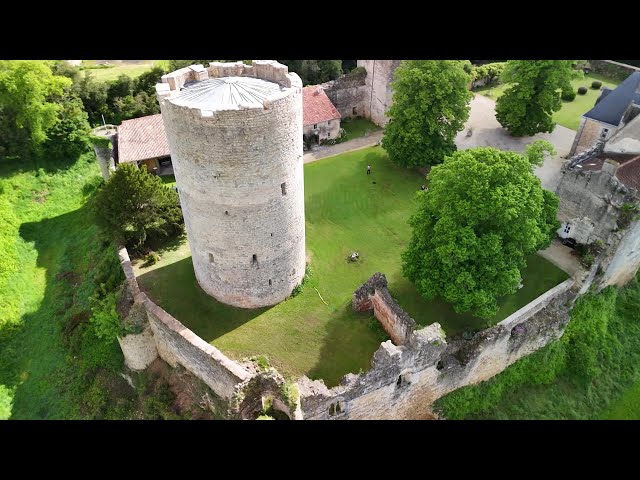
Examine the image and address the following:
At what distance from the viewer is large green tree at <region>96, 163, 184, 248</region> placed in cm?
2552

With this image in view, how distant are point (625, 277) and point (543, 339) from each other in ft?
25.7

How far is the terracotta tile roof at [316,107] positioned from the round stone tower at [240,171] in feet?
52.1

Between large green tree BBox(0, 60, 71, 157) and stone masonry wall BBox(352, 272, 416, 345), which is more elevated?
large green tree BBox(0, 60, 71, 157)

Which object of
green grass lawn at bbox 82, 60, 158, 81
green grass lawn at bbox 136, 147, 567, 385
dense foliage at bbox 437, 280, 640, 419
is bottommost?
dense foliage at bbox 437, 280, 640, 419

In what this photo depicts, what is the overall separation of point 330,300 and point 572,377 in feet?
40.8

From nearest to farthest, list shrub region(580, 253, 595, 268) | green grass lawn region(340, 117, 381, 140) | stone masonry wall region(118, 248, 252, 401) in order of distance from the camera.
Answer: stone masonry wall region(118, 248, 252, 401), shrub region(580, 253, 595, 268), green grass lawn region(340, 117, 381, 140)

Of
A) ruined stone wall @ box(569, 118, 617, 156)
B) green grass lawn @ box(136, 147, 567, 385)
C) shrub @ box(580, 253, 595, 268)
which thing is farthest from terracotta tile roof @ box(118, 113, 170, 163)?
ruined stone wall @ box(569, 118, 617, 156)

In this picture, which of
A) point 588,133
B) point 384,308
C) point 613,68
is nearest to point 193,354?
point 384,308

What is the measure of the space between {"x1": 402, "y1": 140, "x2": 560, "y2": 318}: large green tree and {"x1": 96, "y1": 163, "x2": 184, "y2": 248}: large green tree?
14459mm

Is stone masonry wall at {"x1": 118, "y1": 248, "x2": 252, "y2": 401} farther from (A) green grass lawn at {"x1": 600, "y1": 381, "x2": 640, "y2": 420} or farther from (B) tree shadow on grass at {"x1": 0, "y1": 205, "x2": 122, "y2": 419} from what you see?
(A) green grass lawn at {"x1": 600, "y1": 381, "x2": 640, "y2": 420}

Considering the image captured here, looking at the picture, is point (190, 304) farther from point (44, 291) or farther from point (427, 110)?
point (427, 110)

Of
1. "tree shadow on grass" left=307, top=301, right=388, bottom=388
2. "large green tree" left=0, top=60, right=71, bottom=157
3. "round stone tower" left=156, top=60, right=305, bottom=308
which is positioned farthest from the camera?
"large green tree" left=0, top=60, right=71, bottom=157

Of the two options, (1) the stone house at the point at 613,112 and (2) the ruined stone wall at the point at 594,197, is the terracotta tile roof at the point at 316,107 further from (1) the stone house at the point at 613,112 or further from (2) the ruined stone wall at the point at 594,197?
(2) the ruined stone wall at the point at 594,197

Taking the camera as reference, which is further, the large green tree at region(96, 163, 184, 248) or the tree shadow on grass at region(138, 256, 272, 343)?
the large green tree at region(96, 163, 184, 248)
